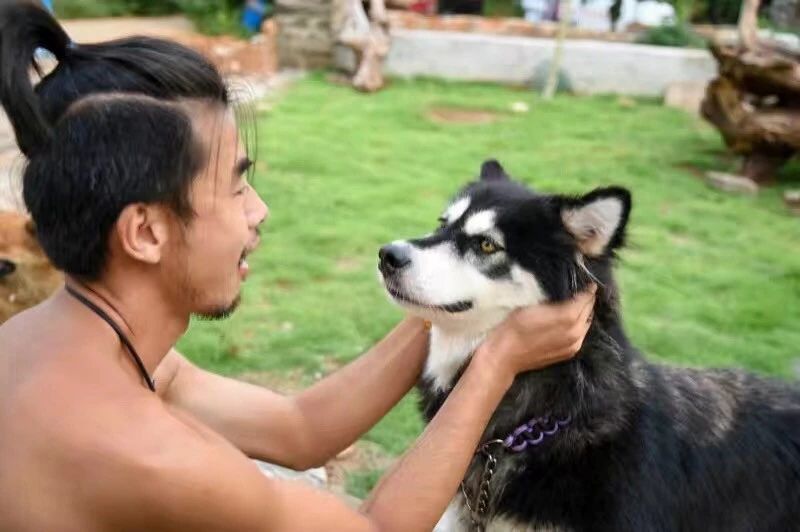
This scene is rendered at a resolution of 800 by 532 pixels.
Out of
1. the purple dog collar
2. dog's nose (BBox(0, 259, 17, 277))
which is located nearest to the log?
the purple dog collar

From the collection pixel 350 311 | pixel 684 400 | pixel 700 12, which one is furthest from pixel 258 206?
pixel 700 12

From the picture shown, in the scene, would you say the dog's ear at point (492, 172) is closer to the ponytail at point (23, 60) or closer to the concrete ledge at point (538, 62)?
the ponytail at point (23, 60)

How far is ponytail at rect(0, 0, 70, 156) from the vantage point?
1246mm

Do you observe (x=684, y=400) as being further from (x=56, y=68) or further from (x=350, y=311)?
(x=350, y=311)

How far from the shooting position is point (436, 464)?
1668 millimetres

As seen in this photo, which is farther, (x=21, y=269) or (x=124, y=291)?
(x=21, y=269)

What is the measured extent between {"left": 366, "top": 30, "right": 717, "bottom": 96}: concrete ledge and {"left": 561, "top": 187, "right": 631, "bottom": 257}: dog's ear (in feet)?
27.3

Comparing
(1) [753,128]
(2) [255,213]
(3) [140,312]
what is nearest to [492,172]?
(2) [255,213]

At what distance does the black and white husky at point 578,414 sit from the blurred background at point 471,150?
33 centimetres

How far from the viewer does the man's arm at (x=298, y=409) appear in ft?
6.82

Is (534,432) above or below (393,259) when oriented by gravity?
below

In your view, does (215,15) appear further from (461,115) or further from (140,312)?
(140,312)

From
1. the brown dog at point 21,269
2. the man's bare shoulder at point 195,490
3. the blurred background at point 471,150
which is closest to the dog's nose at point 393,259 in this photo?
the blurred background at point 471,150

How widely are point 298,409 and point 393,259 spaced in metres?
0.46
